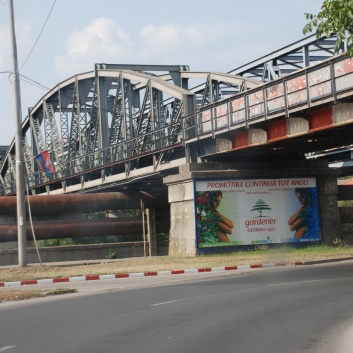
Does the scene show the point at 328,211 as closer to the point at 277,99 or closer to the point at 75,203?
the point at 277,99

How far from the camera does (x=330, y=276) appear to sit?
68.2 ft

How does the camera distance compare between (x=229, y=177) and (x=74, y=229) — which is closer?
(x=229, y=177)

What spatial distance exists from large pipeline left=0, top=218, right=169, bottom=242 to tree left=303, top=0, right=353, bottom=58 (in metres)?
25.1

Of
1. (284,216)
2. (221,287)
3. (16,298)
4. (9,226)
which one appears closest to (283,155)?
(284,216)

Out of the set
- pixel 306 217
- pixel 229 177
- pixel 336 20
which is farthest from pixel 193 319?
pixel 306 217

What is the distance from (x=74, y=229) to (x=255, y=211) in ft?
34.5

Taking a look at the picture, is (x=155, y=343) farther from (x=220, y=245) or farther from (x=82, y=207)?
(x=82, y=207)

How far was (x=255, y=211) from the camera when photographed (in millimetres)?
34188

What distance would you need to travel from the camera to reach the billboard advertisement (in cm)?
3325

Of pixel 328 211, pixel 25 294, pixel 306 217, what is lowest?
pixel 25 294

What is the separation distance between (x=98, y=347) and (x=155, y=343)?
2.52 feet

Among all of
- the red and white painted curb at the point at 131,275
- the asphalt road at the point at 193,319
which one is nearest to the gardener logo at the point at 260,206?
the red and white painted curb at the point at 131,275

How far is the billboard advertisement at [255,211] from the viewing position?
3325cm

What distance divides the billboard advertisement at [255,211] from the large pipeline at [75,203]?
807 centimetres
